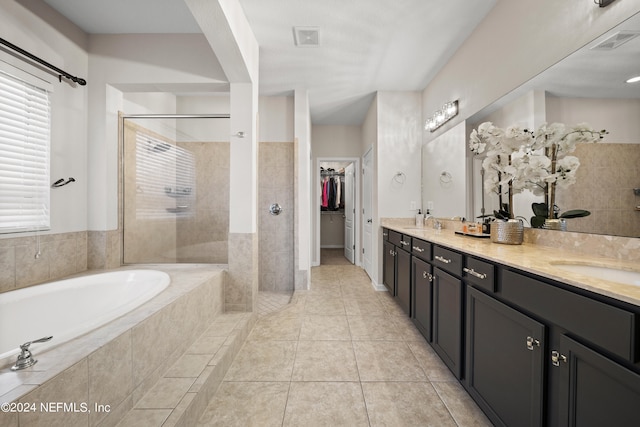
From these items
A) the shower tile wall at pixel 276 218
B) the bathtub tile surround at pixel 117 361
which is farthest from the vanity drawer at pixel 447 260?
the shower tile wall at pixel 276 218

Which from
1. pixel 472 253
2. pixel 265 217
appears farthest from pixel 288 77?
pixel 472 253

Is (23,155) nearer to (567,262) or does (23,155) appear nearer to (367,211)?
(567,262)

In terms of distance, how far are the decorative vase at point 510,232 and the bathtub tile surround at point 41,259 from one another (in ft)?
10.3

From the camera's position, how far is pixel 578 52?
4.51 ft

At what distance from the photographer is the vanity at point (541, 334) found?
2.32ft

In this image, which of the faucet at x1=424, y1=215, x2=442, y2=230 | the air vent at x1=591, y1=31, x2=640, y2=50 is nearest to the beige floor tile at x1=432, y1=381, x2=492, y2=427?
the faucet at x1=424, y1=215, x2=442, y2=230

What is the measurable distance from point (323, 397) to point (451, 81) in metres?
3.02

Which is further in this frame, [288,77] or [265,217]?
[265,217]

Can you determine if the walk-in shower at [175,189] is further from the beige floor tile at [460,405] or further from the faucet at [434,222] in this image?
the faucet at [434,222]

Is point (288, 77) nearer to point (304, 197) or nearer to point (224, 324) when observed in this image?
point (304, 197)

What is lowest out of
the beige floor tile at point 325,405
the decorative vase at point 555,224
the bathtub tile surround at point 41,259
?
the beige floor tile at point 325,405

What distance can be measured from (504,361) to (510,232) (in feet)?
2.85

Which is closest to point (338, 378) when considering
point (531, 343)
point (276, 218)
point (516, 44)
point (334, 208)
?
point (531, 343)

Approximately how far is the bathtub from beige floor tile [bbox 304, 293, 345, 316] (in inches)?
58.0
